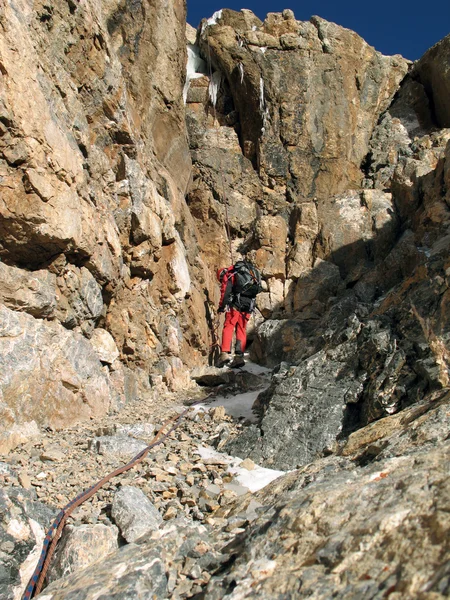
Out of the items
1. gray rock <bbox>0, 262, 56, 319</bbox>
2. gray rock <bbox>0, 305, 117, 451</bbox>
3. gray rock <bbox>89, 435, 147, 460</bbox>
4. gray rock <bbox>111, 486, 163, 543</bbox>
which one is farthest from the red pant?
gray rock <bbox>111, 486, 163, 543</bbox>

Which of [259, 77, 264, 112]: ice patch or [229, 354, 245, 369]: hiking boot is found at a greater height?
[259, 77, 264, 112]: ice patch

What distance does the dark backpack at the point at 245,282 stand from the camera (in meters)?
11.7

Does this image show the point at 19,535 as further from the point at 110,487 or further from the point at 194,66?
the point at 194,66

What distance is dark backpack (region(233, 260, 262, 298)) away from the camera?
38.4 ft

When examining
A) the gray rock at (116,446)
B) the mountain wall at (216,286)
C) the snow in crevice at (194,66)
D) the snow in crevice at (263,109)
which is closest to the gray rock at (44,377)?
the mountain wall at (216,286)

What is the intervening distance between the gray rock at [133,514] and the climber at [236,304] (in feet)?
24.2

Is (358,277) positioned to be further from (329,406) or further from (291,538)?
(291,538)

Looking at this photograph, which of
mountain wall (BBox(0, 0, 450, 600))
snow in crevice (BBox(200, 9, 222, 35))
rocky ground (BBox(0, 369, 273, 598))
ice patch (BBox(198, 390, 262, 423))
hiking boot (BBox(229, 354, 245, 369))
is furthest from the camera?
snow in crevice (BBox(200, 9, 222, 35))

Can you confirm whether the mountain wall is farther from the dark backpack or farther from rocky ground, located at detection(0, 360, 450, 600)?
the dark backpack

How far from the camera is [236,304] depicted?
11625 mm

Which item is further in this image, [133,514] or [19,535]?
[133,514]

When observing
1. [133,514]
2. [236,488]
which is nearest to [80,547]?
[133,514]

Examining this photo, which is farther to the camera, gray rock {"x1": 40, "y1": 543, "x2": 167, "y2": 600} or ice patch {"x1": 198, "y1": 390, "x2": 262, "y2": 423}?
ice patch {"x1": 198, "y1": 390, "x2": 262, "y2": 423}

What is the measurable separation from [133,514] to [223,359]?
8209mm
